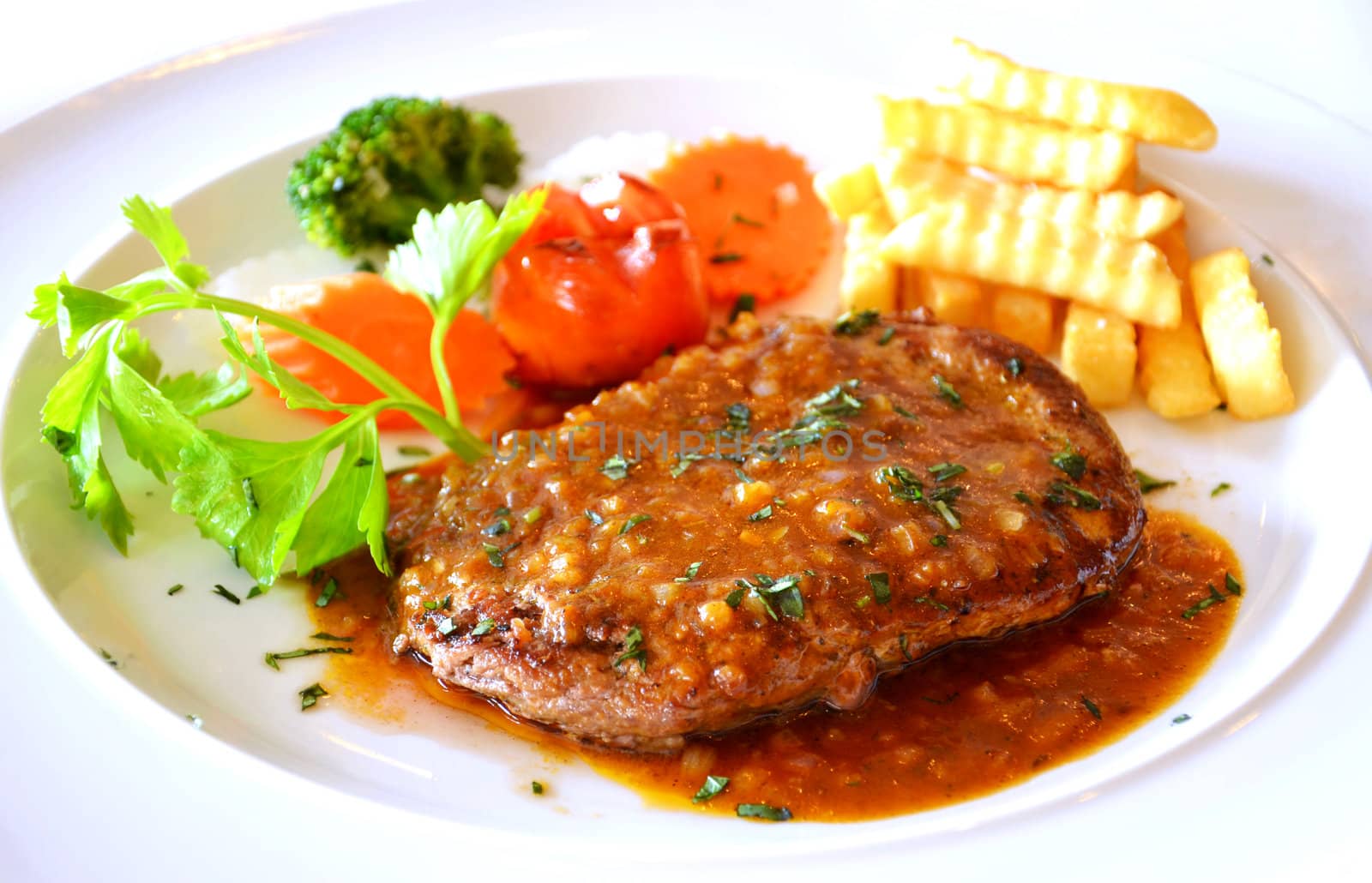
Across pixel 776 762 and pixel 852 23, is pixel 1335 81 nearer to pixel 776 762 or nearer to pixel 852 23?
pixel 852 23

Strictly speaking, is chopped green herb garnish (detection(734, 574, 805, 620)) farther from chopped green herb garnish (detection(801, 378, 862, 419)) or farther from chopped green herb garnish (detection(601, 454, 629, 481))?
chopped green herb garnish (detection(801, 378, 862, 419))

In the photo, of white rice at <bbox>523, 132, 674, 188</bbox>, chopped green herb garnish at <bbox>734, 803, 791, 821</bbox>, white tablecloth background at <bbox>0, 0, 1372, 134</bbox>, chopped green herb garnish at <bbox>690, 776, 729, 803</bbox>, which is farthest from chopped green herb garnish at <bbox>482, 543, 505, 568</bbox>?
white tablecloth background at <bbox>0, 0, 1372, 134</bbox>

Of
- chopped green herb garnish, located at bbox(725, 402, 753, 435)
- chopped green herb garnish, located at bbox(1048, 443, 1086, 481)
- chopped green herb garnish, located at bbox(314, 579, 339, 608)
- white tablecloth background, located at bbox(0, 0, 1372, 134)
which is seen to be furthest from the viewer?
white tablecloth background, located at bbox(0, 0, 1372, 134)

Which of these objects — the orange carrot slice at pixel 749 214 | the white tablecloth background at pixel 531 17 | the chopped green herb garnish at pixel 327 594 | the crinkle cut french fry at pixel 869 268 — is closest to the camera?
the chopped green herb garnish at pixel 327 594

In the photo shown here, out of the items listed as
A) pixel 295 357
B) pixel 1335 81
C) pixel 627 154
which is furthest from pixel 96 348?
Answer: pixel 1335 81

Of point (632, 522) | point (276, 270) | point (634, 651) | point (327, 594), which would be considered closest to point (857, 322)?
point (632, 522)

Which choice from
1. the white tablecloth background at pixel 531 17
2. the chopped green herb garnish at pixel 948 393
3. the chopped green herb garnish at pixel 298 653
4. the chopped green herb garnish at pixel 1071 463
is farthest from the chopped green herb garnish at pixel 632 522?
the white tablecloth background at pixel 531 17

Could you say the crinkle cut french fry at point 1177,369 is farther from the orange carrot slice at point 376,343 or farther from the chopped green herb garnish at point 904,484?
the orange carrot slice at point 376,343
